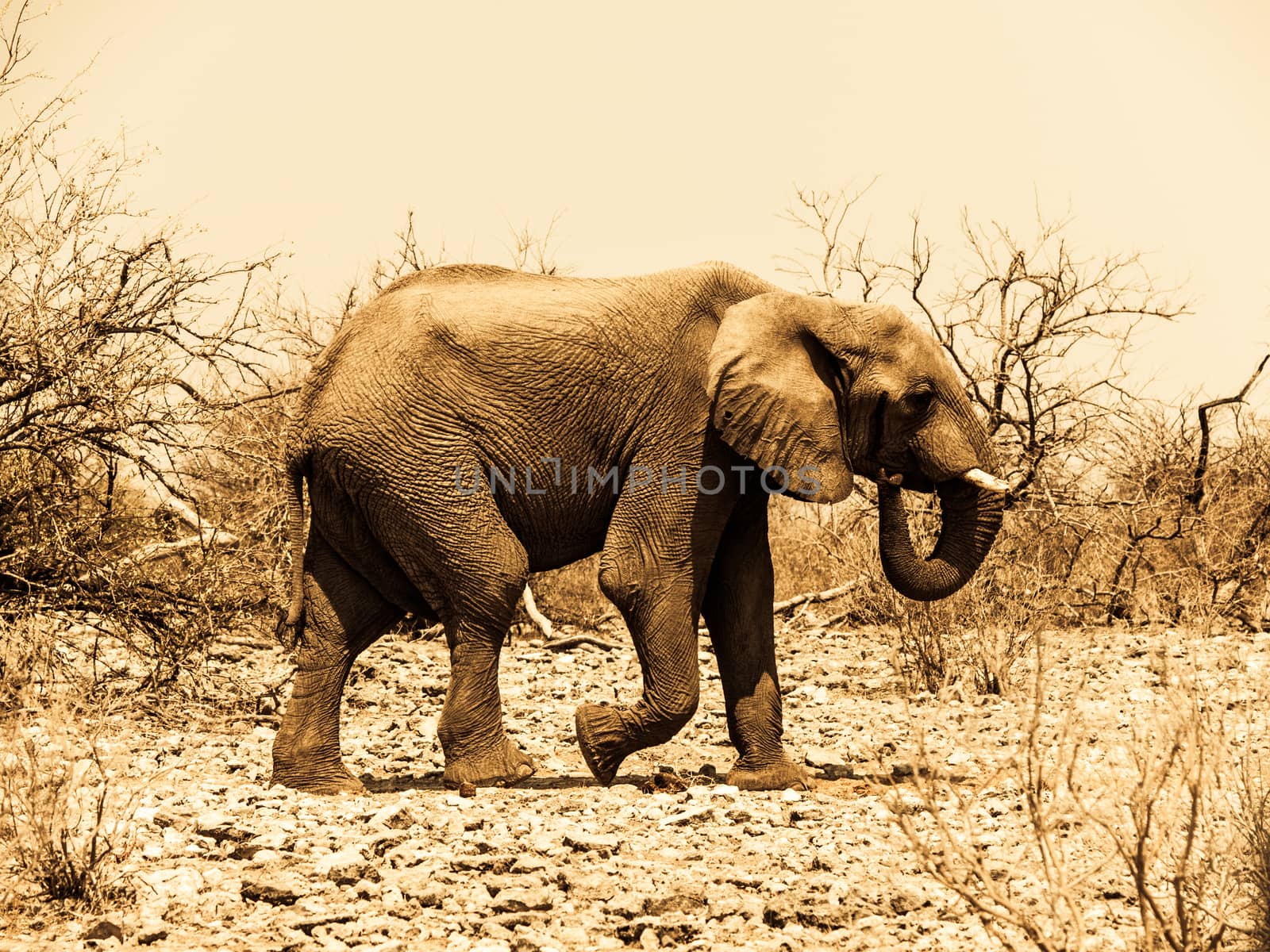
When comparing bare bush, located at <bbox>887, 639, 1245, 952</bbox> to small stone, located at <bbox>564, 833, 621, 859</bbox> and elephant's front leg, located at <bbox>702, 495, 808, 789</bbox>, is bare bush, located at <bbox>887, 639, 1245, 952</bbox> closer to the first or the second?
elephant's front leg, located at <bbox>702, 495, 808, 789</bbox>

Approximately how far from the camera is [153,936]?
626cm

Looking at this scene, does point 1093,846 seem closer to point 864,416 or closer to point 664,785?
point 664,785

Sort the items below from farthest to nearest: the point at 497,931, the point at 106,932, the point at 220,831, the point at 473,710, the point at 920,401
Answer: the point at 920,401
the point at 473,710
the point at 220,831
the point at 497,931
the point at 106,932

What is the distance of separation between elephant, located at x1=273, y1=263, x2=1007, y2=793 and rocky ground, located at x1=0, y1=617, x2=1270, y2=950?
0.54 meters

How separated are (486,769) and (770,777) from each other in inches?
65.0

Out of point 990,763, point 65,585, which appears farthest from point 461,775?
point 65,585

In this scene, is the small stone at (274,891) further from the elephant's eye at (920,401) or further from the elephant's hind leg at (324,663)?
the elephant's eye at (920,401)

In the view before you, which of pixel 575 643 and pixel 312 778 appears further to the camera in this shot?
pixel 575 643

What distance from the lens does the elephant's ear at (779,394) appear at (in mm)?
8812

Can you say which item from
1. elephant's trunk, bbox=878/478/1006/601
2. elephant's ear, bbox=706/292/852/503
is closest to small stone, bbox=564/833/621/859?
elephant's ear, bbox=706/292/852/503

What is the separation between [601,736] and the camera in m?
8.91

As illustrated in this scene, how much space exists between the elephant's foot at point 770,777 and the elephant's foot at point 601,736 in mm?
654

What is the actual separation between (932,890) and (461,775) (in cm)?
316

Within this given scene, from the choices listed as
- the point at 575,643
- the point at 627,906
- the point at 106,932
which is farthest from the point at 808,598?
the point at 106,932
